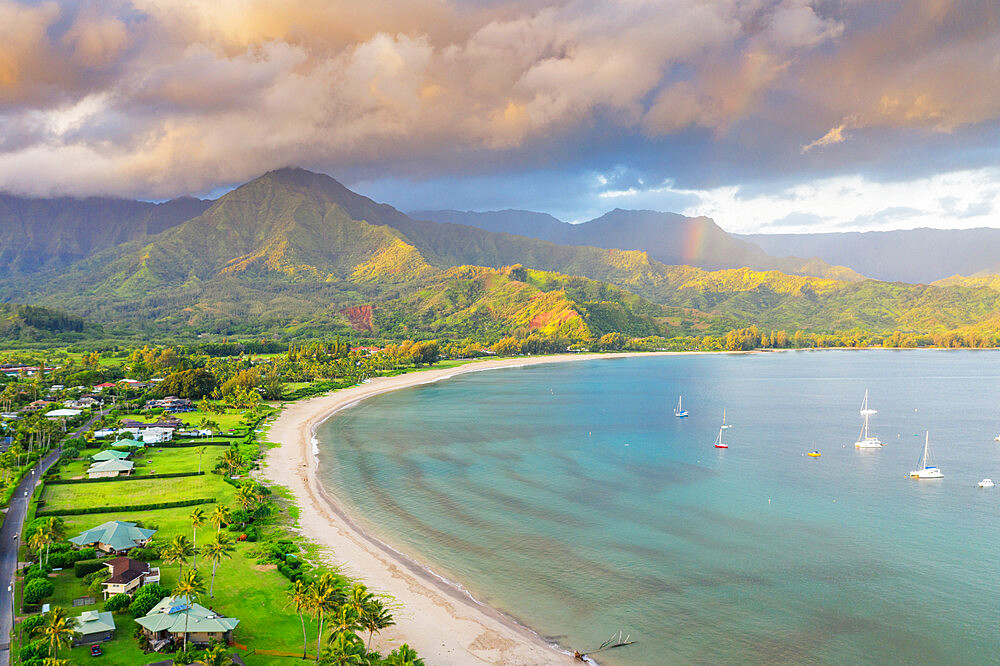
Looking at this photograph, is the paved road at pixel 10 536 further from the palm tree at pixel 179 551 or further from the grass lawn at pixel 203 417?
the grass lawn at pixel 203 417

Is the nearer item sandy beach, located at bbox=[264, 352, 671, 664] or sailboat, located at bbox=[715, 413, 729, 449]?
sandy beach, located at bbox=[264, 352, 671, 664]

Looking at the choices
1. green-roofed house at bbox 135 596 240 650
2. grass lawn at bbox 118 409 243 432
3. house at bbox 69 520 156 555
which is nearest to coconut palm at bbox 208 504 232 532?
house at bbox 69 520 156 555

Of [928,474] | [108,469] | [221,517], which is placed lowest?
[108,469]

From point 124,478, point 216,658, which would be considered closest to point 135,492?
point 124,478

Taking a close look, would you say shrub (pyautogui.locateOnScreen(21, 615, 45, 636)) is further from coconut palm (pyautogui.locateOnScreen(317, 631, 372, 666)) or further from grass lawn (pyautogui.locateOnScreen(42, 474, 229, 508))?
grass lawn (pyautogui.locateOnScreen(42, 474, 229, 508))

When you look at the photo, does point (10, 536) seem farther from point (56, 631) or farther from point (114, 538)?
point (56, 631)

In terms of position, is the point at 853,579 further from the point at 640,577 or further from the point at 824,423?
the point at 824,423

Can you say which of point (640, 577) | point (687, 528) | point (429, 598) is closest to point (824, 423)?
point (687, 528)
